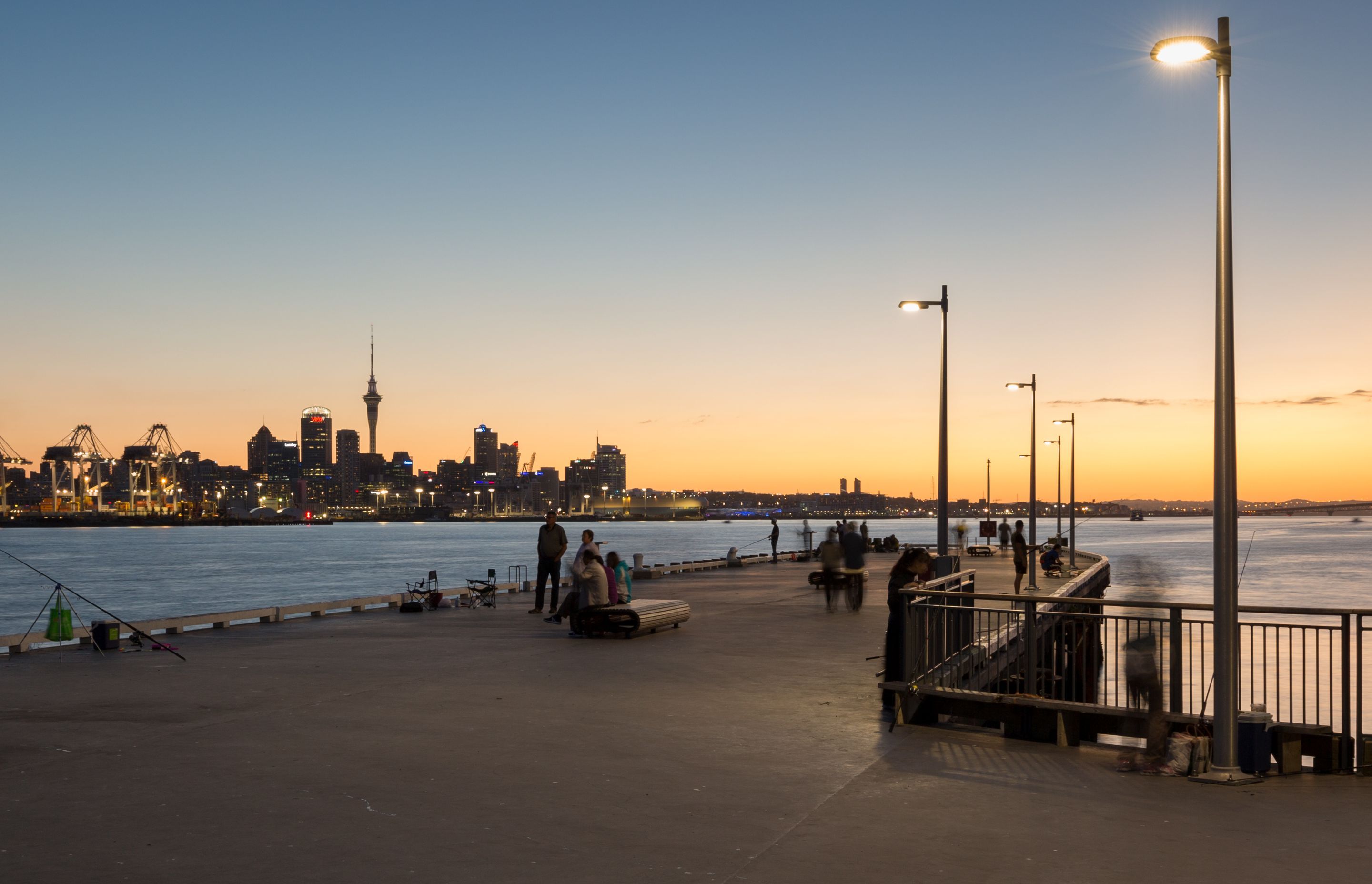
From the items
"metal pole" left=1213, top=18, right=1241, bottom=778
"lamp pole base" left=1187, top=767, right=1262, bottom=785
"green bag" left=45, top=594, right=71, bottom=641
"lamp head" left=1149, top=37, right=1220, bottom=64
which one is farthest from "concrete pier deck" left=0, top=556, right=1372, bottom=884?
"lamp head" left=1149, top=37, right=1220, bottom=64

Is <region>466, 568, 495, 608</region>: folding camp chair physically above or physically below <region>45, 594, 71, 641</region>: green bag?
below

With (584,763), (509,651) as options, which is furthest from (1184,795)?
(509,651)

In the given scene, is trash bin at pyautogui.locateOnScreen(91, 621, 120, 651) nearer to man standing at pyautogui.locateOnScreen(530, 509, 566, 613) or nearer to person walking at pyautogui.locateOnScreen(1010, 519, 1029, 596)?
man standing at pyautogui.locateOnScreen(530, 509, 566, 613)

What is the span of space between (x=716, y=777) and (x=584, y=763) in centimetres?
113

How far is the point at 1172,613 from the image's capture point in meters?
10.5

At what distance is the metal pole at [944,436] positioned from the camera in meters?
19.2

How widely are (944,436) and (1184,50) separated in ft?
37.7

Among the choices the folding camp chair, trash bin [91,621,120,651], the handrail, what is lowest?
the folding camp chair

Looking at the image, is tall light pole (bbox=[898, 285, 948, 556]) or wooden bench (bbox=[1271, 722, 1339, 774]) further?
tall light pole (bbox=[898, 285, 948, 556])

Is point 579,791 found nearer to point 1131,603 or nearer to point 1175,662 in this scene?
point 1131,603

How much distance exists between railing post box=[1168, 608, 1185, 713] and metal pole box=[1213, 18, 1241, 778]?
100 centimetres

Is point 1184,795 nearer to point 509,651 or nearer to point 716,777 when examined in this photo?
point 716,777

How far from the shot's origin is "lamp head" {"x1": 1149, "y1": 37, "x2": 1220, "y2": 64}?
347 inches

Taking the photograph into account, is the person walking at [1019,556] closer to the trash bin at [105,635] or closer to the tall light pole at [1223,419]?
the tall light pole at [1223,419]
